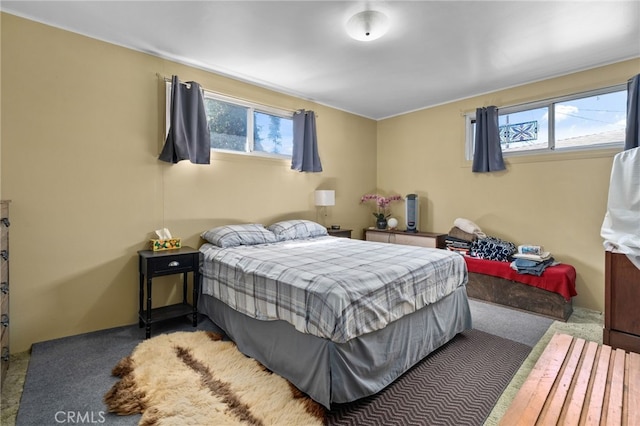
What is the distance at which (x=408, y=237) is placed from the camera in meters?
4.54

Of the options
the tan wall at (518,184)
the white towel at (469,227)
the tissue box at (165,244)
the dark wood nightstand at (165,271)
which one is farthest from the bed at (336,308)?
the tan wall at (518,184)

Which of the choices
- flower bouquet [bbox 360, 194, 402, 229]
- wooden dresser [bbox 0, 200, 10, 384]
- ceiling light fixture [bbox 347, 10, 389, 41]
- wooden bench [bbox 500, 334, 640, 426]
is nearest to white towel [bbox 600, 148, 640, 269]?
wooden bench [bbox 500, 334, 640, 426]

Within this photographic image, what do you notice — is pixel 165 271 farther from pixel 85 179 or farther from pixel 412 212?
pixel 412 212

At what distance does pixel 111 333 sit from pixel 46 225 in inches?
42.0

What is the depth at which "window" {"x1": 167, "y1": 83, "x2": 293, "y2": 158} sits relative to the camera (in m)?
3.54

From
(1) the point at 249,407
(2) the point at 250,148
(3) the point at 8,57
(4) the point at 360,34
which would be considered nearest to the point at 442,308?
(1) the point at 249,407

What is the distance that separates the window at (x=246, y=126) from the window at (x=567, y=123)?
2903 millimetres

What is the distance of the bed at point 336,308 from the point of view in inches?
68.2

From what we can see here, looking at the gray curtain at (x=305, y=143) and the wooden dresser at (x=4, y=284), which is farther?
the gray curtain at (x=305, y=143)

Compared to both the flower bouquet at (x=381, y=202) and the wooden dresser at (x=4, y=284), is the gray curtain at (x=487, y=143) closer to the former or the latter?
the flower bouquet at (x=381, y=202)

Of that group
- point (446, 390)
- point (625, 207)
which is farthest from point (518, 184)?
point (446, 390)

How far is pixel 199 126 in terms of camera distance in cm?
325

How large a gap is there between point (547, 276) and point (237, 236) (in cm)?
321

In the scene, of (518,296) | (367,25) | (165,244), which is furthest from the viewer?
(518,296)
